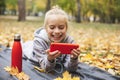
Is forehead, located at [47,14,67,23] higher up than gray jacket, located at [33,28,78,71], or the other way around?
forehead, located at [47,14,67,23]

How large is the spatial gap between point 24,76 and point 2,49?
186 cm

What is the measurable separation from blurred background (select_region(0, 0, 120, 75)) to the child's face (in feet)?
3.13

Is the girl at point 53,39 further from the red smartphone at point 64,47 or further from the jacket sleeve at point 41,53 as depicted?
the red smartphone at point 64,47

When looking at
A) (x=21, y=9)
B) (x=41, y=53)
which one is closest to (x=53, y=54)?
(x=41, y=53)

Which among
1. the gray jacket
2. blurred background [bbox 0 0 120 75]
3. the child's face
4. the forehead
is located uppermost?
the forehead

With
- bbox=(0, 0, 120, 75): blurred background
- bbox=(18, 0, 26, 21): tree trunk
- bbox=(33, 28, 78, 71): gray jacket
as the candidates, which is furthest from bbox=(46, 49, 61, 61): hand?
bbox=(18, 0, 26, 21): tree trunk

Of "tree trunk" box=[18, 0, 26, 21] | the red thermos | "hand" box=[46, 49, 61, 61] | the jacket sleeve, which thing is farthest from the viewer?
"tree trunk" box=[18, 0, 26, 21]

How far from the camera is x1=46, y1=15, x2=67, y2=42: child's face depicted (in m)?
4.05

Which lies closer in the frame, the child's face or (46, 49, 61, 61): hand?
(46, 49, 61, 61): hand

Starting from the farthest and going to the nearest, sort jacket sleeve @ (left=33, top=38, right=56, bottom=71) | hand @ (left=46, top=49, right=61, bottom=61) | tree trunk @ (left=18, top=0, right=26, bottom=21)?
tree trunk @ (left=18, top=0, right=26, bottom=21), jacket sleeve @ (left=33, top=38, right=56, bottom=71), hand @ (left=46, top=49, right=61, bottom=61)

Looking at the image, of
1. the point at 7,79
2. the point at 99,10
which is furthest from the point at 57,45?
the point at 99,10

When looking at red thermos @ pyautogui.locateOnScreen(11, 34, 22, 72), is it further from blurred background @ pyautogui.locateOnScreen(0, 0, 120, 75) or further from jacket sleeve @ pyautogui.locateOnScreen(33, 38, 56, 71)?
blurred background @ pyautogui.locateOnScreen(0, 0, 120, 75)

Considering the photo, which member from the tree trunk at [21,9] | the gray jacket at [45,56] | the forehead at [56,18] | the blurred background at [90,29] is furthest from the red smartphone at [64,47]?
the tree trunk at [21,9]

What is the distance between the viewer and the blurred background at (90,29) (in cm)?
543
